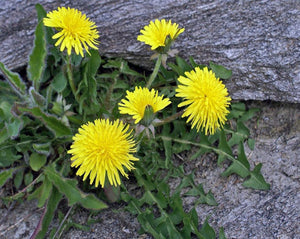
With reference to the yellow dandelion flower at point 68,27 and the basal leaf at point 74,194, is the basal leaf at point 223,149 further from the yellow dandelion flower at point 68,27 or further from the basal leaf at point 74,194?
the yellow dandelion flower at point 68,27

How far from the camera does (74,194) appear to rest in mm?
2467

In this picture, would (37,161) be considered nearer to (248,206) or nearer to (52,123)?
(52,123)

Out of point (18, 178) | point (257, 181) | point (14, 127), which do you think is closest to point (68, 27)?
point (14, 127)

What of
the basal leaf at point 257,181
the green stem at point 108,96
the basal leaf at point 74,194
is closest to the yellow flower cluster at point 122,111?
the basal leaf at point 74,194

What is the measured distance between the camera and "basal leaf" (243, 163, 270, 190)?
101 inches

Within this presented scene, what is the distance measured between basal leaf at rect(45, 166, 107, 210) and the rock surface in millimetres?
1169

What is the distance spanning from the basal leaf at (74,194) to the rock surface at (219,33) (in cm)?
117

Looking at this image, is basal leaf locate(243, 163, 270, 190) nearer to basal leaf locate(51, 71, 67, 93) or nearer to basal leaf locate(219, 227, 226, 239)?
basal leaf locate(219, 227, 226, 239)

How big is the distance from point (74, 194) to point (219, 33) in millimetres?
1767

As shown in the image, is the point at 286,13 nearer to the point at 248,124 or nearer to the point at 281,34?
the point at 281,34

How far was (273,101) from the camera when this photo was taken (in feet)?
10.00

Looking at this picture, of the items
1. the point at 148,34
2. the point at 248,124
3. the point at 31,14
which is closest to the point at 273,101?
the point at 248,124

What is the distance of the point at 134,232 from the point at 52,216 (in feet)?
2.07

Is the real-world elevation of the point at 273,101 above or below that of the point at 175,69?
below
